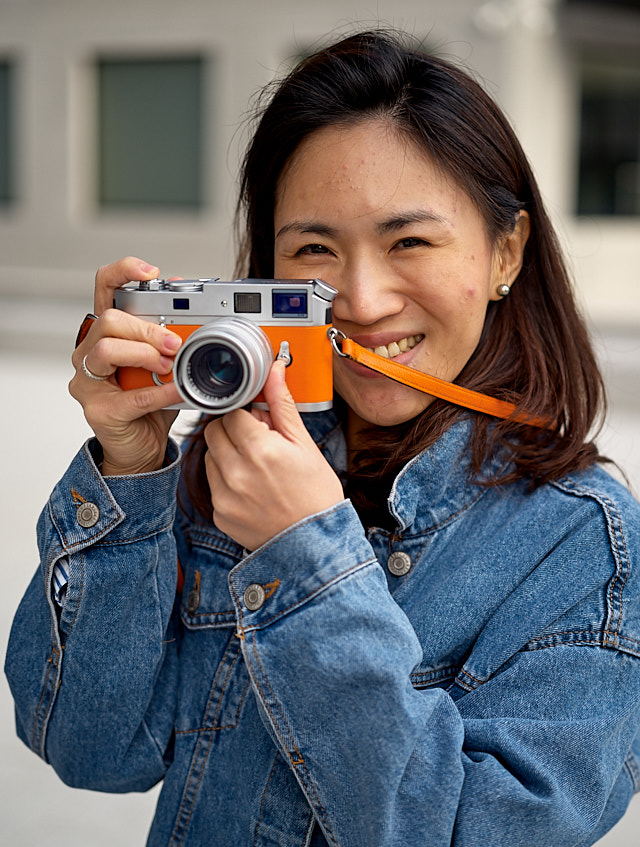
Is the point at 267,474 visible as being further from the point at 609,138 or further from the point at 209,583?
the point at 609,138

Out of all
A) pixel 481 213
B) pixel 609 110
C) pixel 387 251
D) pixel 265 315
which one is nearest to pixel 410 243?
pixel 387 251

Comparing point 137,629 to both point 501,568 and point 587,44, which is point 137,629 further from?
point 587,44

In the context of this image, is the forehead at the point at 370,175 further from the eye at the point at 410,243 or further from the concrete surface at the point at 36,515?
the concrete surface at the point at 36,515

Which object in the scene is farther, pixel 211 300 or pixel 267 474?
pixel 211 300

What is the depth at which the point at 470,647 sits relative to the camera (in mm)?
1375

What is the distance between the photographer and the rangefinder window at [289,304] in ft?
4.56

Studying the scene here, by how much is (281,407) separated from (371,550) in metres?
0.22

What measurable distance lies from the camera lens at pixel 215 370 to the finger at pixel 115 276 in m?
0.23

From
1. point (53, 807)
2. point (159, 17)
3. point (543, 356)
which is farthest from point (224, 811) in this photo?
point (159, 17)

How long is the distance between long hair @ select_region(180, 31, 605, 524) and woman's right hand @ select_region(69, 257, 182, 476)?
224 mm

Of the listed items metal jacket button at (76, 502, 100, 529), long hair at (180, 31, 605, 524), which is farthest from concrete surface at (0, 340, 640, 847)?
metal jacket button at (76, 502, 100, 529)

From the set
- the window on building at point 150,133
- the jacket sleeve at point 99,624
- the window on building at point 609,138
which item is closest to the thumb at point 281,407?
the jacket sleeve at point 99,624

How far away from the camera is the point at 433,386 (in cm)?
148

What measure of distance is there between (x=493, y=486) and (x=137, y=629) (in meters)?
0.57
